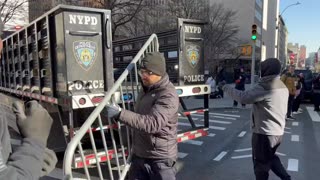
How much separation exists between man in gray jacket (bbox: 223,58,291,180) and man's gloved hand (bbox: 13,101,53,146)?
3.11 m

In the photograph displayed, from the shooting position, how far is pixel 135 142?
131 inches

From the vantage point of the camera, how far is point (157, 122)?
2992 millimetres

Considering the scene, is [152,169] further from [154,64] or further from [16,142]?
[16,142]

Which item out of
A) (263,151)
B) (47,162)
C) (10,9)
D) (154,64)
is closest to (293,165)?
(263,151)

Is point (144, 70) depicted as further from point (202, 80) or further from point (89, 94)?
point (202, 80)

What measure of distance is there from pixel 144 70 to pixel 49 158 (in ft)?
5.34

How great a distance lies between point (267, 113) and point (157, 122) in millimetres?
1860

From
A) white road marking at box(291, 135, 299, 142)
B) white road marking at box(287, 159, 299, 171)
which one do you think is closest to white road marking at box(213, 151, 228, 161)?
white road marking at box(287, 159, 299, 171)

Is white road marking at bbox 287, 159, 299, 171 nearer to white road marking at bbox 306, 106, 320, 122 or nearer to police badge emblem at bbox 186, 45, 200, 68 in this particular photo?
police badge emblem at bbox 186, 45, 200, 68

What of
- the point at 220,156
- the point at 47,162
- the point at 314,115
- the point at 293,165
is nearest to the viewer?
the point at 47,162

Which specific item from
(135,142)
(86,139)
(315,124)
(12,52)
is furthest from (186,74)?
(315,124)

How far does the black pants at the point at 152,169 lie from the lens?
10.4ft

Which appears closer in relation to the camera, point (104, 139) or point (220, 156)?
point (104, 139)

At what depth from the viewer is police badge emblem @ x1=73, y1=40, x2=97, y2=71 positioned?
4793 mm
